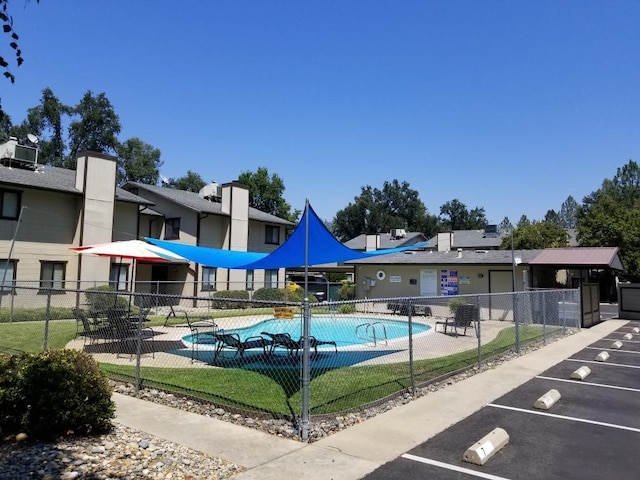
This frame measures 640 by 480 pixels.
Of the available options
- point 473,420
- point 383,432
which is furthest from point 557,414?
point 383,432

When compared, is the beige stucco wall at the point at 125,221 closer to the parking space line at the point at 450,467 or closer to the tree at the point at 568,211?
the parking space line at the point at 450,467

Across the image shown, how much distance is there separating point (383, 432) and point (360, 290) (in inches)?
865

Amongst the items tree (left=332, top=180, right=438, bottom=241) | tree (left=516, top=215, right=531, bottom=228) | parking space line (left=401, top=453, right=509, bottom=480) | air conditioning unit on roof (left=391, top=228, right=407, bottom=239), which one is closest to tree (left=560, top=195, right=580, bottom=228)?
tree (left=516, top=215, right=531, bottom=228)

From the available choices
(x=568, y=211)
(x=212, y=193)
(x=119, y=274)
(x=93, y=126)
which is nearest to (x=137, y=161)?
(x=93, y=126)

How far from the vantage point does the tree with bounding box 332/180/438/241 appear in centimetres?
8032

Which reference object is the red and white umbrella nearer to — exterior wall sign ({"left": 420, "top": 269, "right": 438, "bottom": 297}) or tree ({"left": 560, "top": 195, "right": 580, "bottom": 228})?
exterior wall sign ({"left": 420, "top": 269, "right": 438, "bottom": 297})

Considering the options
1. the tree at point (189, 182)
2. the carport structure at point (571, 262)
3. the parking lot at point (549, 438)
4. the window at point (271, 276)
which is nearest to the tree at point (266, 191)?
the tree at point (189, 182)

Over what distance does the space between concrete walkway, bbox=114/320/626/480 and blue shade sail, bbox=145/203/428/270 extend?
10.8ft

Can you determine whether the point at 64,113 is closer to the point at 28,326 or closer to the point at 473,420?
the point at 28,326

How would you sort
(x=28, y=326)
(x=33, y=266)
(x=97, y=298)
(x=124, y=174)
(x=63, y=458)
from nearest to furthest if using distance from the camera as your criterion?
(x=63, y=458), (x=28, y=326), (x=97, y=298), (x=33, y=266), (x=124, y=174)

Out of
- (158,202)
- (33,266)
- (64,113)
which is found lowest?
(33,266)

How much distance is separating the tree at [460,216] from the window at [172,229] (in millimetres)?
73159

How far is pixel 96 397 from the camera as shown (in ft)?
17.7

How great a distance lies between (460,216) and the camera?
315 ft
